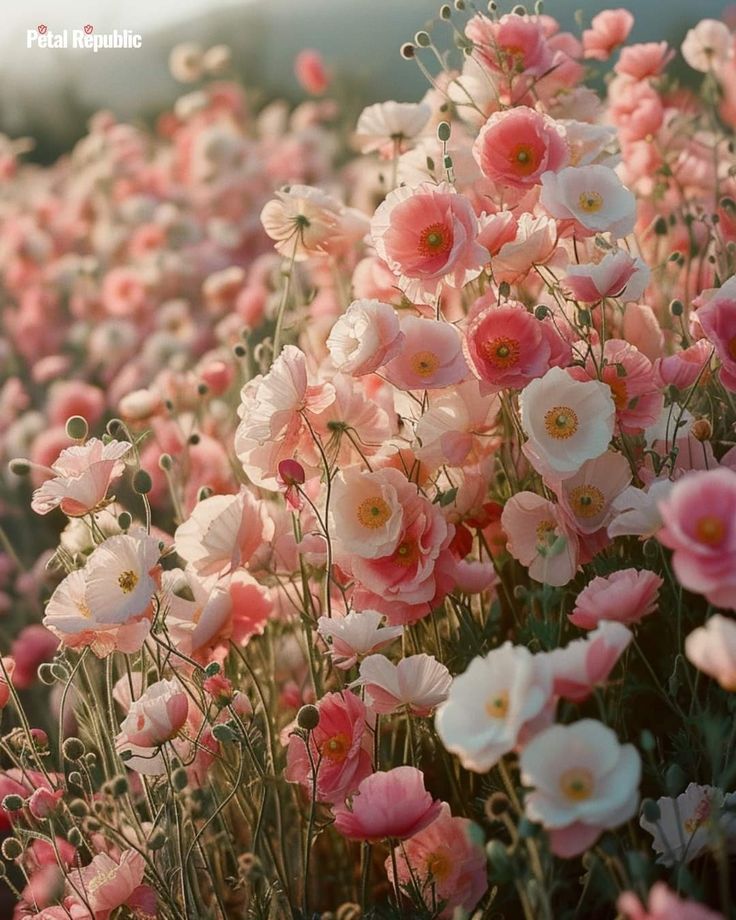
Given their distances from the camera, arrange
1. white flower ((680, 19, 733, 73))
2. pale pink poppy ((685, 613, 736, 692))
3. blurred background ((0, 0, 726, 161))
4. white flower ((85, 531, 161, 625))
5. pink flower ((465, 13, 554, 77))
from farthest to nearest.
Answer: blurred background ((0, 0, 726, 161)) < white flower ((680, 19, 733, 73)) < pink flower ((465, 13, 554, 77)) < white flower ((85, 531, 161, 625)) < pale pink poppy ((685, 613, 736, 692))

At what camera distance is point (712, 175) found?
2.07m

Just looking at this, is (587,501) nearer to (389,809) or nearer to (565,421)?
(565,421)

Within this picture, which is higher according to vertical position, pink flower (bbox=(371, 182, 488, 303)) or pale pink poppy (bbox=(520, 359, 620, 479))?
pink flower (bbox=(371, 182, 488, 303))

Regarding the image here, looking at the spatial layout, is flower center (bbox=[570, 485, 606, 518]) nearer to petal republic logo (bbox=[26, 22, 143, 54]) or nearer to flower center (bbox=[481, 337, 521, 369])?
flower center (bbox=[481, 337, 521, 369])

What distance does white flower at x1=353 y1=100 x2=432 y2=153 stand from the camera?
1.72m

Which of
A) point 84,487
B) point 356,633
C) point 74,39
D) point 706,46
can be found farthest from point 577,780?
point 74,39

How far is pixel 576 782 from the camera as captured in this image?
879 mm

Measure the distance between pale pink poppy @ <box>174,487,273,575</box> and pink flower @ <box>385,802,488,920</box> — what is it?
0.35m

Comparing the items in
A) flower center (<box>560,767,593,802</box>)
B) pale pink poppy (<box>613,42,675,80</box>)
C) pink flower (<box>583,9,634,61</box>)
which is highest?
pink flower (<box>583,9,634,61</box>)

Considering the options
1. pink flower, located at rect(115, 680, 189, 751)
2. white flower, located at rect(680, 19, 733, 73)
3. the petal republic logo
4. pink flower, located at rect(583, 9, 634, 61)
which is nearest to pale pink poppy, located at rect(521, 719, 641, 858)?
pink flower, located at rect(115, 680, 189, 751)

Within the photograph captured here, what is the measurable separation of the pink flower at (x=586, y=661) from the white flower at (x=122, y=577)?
443mm

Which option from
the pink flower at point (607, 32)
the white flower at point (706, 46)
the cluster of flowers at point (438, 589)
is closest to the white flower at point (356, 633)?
the cluster of flowers at point (438, 589)

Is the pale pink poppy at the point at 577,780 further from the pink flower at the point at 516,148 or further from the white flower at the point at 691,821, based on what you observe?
the pink flower at the point at 516,148

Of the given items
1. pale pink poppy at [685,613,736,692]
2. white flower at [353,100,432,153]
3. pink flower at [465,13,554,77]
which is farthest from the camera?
white flower at [353,100,432,153]
